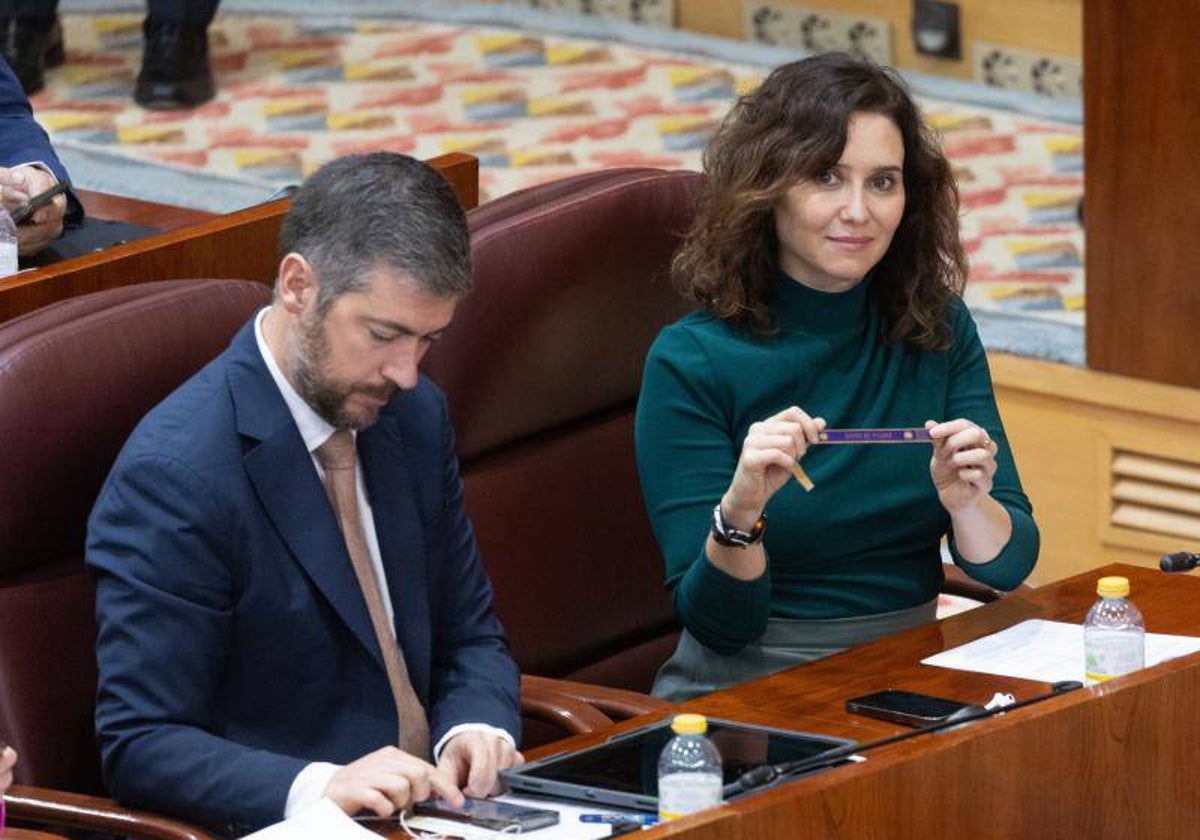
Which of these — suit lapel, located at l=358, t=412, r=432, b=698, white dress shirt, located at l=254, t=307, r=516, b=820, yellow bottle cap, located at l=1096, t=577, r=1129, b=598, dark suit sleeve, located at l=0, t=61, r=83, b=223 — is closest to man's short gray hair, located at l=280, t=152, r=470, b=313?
white dress shirt, located at l=254, t=307, r=516, b=820

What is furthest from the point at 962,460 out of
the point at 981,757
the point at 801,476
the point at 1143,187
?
the point at 1143,187

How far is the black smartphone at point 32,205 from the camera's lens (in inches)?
126

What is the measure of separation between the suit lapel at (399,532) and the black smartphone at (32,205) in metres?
0.85

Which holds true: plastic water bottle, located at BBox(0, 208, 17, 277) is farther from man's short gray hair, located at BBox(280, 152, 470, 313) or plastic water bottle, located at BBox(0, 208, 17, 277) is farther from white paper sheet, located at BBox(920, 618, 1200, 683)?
white paper sheet, located at BBox(920, 618, 1200, 683)

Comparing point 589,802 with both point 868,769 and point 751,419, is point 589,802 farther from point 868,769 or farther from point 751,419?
point 751,419

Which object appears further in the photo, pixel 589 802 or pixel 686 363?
pixel 686 363

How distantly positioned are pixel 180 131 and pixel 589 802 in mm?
4093

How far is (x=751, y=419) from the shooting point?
9.12 ft

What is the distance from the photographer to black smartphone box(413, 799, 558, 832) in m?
2.18

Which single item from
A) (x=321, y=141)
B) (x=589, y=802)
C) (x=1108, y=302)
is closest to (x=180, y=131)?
(x=321, y=141)

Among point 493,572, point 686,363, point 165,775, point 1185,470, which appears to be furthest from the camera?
point 1185,470

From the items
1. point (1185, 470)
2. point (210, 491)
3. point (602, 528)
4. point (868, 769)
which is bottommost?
point (1185, 470)

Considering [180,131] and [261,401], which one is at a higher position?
[261,401]

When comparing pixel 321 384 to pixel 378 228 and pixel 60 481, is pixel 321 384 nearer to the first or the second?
pixel 378 228
